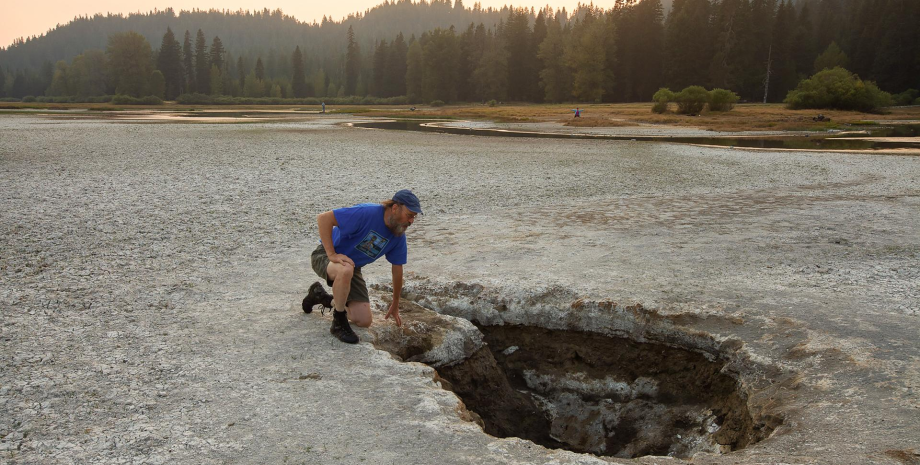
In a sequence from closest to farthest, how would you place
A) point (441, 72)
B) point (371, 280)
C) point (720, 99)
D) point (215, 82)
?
point (371, 280) → point (720, 99) → point (441, 72) → point (215, 82)

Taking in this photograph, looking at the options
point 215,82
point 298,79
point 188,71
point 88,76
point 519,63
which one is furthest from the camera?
point 298,79

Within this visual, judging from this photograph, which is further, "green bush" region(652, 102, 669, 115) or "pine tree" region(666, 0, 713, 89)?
"pine tree" region(666, 0, 713, 89)

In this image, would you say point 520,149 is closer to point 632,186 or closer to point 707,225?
point 632,186

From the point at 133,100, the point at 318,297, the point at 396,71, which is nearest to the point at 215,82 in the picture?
the point at 133,100

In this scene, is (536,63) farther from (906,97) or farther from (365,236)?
(365,236)

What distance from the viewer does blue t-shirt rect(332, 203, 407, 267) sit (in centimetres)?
509

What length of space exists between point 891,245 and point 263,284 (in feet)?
27.2

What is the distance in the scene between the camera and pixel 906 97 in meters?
71.3

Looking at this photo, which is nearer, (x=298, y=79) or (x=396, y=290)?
(x=396, y=290)

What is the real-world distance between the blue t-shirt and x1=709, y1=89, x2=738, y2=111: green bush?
179 feet

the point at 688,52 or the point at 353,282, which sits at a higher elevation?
the point at 688,52

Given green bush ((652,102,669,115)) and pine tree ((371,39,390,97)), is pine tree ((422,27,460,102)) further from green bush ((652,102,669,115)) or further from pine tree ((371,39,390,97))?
green bush ((652,102,669,115))

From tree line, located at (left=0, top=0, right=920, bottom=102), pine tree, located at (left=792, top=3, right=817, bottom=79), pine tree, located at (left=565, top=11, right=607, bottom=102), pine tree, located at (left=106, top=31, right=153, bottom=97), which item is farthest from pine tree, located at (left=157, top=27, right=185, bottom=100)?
pine tree, located at (left=792, top=3, right=817, bottom=79)

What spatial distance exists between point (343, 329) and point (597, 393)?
2534 millimetres
